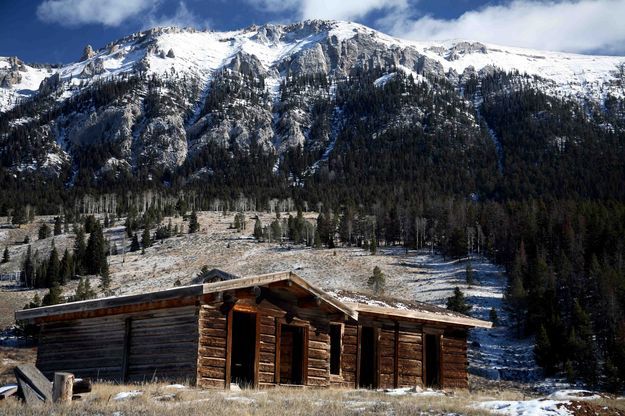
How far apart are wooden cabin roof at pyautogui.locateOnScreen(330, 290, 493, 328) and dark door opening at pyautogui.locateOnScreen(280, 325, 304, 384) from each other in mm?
2071

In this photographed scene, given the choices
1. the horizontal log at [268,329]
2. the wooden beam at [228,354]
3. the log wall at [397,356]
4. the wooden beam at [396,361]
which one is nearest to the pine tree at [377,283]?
the log wall at [397,356]

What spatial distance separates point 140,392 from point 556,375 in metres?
41.3

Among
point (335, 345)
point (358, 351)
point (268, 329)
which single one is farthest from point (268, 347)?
point (358, 351)

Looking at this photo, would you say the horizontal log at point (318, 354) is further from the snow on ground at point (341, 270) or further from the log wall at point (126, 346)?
the snow on ground at point (341, 270)

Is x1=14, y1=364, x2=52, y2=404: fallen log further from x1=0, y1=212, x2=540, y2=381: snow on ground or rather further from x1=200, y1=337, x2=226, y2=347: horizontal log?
x1=0, y1=212, x2=540, y2=381: snow on ground

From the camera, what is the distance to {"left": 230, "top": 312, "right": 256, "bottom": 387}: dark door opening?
2033 centimetres

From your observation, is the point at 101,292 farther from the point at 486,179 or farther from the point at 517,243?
the point at 486,179

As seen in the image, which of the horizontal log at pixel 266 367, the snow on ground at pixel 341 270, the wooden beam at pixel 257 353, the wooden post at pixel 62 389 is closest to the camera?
the wooden post at pixel 62 389

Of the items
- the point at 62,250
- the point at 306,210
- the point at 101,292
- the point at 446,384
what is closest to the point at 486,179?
the point at 306,210

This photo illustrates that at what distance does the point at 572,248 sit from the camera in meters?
78.6

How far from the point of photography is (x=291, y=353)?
2189cm

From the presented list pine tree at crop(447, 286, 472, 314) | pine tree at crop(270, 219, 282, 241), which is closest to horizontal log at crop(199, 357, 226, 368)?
pine tree at crop(447, 286, 472, 314)

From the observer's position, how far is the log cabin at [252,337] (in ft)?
61.3

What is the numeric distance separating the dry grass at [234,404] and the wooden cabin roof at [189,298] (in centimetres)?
251
